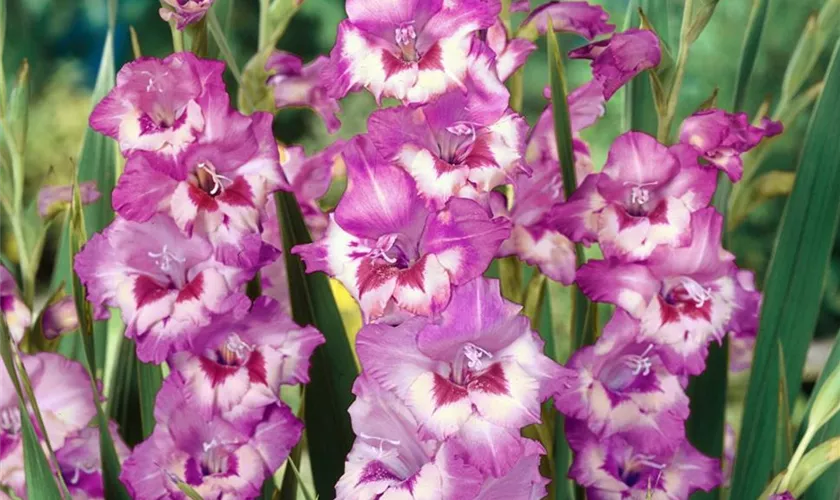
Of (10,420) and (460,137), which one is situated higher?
(460,137)

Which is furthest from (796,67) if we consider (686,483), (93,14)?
(93,14)

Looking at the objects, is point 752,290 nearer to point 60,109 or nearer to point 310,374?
point 310,374

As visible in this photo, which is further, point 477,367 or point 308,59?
point 308,59

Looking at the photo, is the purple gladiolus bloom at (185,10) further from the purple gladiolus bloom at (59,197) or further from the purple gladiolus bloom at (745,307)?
the purple gladiolus bloom at (745,307)

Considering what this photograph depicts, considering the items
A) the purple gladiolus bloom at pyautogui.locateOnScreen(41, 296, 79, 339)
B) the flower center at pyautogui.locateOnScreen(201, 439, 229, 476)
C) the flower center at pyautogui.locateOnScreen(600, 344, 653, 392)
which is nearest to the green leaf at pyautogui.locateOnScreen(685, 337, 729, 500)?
the flower center at pyautogui.locateOnScreen(600, 344, 653, 392)

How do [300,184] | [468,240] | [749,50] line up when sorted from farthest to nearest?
[749,50] < [300,184] < [468,240]

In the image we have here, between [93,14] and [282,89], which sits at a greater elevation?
[282,89]

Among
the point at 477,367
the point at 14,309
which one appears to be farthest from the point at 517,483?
the point at 14,309

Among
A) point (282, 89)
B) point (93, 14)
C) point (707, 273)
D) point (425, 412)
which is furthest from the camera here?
Answer: point (93, 14)

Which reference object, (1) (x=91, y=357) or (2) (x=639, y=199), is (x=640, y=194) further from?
(1) (x=91, y=357)
